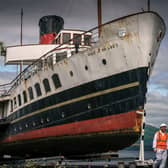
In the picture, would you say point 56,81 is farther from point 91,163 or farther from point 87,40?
point 91,163

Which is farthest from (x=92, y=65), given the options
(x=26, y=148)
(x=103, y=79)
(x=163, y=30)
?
(x=26, y=148)

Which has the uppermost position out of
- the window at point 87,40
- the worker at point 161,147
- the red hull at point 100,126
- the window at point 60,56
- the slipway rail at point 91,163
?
the window at point 87,40

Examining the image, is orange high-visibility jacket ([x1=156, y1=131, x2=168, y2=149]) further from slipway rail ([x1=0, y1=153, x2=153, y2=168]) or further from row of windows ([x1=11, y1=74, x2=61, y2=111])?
row of windows ([x1=11, y1=74, x2=61, y2=111])

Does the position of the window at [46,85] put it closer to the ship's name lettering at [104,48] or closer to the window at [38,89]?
the window at [38,89]

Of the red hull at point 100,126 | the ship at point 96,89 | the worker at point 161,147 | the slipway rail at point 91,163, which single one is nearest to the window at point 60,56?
the ship at point 96,89

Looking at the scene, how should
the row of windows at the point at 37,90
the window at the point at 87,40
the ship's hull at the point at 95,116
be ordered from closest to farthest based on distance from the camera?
the ship's hull at the point at 95,116 → the window at the point at 87,40 → the row of windows at the point at 37,90

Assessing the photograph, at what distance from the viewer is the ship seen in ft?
49.0

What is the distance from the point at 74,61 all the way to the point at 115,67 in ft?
7.71

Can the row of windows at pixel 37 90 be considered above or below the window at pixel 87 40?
below

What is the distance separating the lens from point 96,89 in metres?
15.7

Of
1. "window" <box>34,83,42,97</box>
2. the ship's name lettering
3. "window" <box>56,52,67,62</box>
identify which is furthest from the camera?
"window" <box>34,83,42,97</box>

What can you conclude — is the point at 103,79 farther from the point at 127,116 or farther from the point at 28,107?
the point at 28,107

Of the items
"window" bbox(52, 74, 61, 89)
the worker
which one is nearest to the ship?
"window" bbox(52, 74, 61, 89)

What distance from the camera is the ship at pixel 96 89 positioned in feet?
49.0
